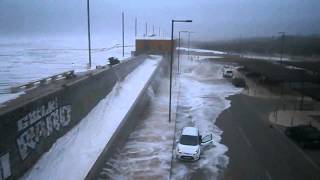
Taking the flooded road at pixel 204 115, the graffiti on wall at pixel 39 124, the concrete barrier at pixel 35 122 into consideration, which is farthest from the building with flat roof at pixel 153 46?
the graffiti on wall at pixel 39 124

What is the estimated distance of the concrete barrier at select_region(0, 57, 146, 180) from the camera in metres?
13.0

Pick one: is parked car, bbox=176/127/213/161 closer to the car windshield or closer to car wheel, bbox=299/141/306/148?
the car windshield

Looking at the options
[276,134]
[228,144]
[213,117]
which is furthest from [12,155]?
[213,117]

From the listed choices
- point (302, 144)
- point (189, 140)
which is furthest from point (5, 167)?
point (302, 144)

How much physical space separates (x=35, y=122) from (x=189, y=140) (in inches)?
368

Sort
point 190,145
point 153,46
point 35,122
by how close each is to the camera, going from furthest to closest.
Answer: point 153,46, point 190,145, point 35,122

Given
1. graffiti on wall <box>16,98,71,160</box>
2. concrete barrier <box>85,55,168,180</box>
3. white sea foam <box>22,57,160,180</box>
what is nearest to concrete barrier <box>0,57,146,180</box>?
Answer: graffiti on wall <box>16,98,71,160</box>

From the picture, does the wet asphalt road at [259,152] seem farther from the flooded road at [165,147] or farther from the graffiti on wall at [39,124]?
the graffiti on wall at [39,124]

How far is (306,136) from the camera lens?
22.8 metres

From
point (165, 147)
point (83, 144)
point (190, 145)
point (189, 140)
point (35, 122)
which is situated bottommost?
point (165, 147)

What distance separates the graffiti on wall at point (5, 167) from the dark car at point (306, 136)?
55.3 feet

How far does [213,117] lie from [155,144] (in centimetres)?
935

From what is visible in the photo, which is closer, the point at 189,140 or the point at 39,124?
the point at 39,124

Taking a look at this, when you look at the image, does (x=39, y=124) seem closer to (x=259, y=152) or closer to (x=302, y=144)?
(x=259, y=152)
